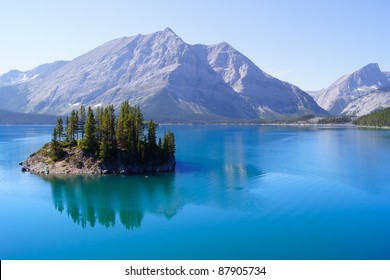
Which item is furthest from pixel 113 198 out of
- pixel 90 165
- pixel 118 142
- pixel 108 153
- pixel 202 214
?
pixel 118 142

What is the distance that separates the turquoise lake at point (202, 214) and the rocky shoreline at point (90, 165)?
4438 millimetres

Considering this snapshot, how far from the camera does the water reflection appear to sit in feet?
228

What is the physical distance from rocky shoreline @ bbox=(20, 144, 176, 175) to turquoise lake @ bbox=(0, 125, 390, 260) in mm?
4438

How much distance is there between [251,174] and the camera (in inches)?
4377

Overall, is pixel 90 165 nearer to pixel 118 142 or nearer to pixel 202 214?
pixel 118 142

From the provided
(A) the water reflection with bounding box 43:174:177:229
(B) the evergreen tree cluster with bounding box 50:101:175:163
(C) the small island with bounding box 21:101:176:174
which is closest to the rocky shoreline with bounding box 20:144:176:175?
(C) the small island with bounding box 21:101:176:174

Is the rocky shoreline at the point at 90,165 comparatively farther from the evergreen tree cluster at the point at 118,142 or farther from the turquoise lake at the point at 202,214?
the turquoise lake at the point at 202,214

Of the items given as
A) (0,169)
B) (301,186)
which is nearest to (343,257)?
(301,186)

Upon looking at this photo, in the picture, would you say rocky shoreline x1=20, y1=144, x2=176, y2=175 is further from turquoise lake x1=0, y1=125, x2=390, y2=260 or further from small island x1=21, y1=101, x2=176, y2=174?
turquoise lake x1=0, y1=125, x2=390, y2=260

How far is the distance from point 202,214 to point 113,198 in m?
22.4

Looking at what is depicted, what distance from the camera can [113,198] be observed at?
82188mm

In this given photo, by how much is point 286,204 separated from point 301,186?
19429 millimetres

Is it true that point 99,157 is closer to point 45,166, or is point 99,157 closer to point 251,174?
point 45,166

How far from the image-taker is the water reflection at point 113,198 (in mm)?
69438
